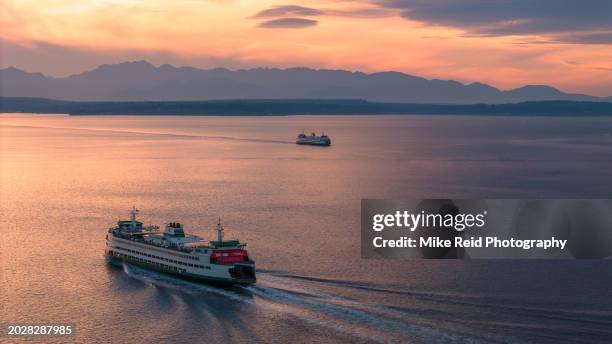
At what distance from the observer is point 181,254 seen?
5256cm

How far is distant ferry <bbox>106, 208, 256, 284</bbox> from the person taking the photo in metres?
49.8

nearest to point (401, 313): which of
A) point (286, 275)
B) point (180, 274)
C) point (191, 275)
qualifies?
point (286, 275)

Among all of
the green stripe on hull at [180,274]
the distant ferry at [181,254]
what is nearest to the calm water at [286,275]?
the green stripe on hull at [180,274]

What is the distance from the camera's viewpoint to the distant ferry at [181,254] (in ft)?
164

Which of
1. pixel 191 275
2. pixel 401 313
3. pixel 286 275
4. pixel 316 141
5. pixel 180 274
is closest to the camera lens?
pixel 401 313

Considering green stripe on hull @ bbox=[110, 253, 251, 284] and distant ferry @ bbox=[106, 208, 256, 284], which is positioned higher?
distant ferry @ bbox=[106, 208, 256, 284]

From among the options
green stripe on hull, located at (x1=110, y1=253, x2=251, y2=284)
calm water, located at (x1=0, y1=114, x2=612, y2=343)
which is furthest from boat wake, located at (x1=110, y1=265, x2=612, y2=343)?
green stripe on hull, located at (x1=110, y1=253, x2=251, y2=284)

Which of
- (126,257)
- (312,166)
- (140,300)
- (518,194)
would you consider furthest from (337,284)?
(312,166)

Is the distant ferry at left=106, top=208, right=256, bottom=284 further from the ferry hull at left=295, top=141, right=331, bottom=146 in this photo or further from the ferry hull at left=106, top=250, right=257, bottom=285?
the ferry hull at left=295, top=141, right=331, bottom=146

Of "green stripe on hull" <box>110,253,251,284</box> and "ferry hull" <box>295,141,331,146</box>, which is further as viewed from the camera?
"ferry hull" <box>295,141,331,146</box>

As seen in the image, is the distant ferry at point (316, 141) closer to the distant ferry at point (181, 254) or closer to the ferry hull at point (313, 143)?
the ferry hull at point (313, 143)

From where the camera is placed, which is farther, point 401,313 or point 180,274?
point 180,274

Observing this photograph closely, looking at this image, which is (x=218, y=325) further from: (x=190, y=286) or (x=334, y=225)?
(x=334, y=225)

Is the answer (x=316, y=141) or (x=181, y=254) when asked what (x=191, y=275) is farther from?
(x=316, y=141)
